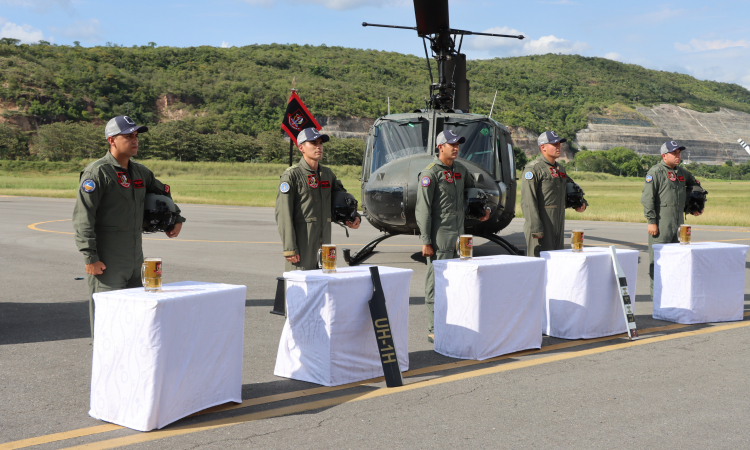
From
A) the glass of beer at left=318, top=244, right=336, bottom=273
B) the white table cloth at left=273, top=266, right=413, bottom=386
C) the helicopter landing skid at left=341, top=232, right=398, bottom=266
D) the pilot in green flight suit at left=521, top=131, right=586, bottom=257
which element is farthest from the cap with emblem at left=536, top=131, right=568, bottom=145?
the helicopter landing skid at left=341, top=232, right=398, bottom=266

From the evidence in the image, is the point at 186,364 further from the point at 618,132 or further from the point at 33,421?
the point at 618,132

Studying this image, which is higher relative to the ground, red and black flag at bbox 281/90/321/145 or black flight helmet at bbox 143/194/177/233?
red and black flag at bbox 281/90/321/145

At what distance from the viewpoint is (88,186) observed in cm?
441

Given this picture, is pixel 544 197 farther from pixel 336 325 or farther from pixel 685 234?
pixel 336 325

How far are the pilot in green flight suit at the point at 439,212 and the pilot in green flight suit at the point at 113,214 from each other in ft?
8.20

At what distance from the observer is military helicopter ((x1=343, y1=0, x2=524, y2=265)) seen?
917 centimetres

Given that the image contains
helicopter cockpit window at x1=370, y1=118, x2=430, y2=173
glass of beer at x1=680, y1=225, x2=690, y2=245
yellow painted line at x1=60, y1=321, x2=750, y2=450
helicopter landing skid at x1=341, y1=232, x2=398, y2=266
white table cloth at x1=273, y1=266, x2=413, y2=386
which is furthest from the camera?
helicopter landing skid at x1=341, y1=232, x2=398, y2=266

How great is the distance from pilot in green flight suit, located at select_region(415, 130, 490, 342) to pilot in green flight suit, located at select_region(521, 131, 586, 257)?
3.79 feet

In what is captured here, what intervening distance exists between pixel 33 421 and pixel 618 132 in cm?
14506

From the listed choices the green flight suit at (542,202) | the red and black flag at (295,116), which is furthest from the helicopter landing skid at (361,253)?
the red and black flag at (295,116)

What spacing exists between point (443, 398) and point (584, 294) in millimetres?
2131

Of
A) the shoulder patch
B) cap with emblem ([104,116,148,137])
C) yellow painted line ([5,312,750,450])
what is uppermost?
cap with emblem ([104,116,148,137])

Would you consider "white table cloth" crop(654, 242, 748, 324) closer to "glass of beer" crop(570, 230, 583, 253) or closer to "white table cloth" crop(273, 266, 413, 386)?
"glass of beer" crop(570, 230, 583, 253)

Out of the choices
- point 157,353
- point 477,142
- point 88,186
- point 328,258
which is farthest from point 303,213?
point 477,142
